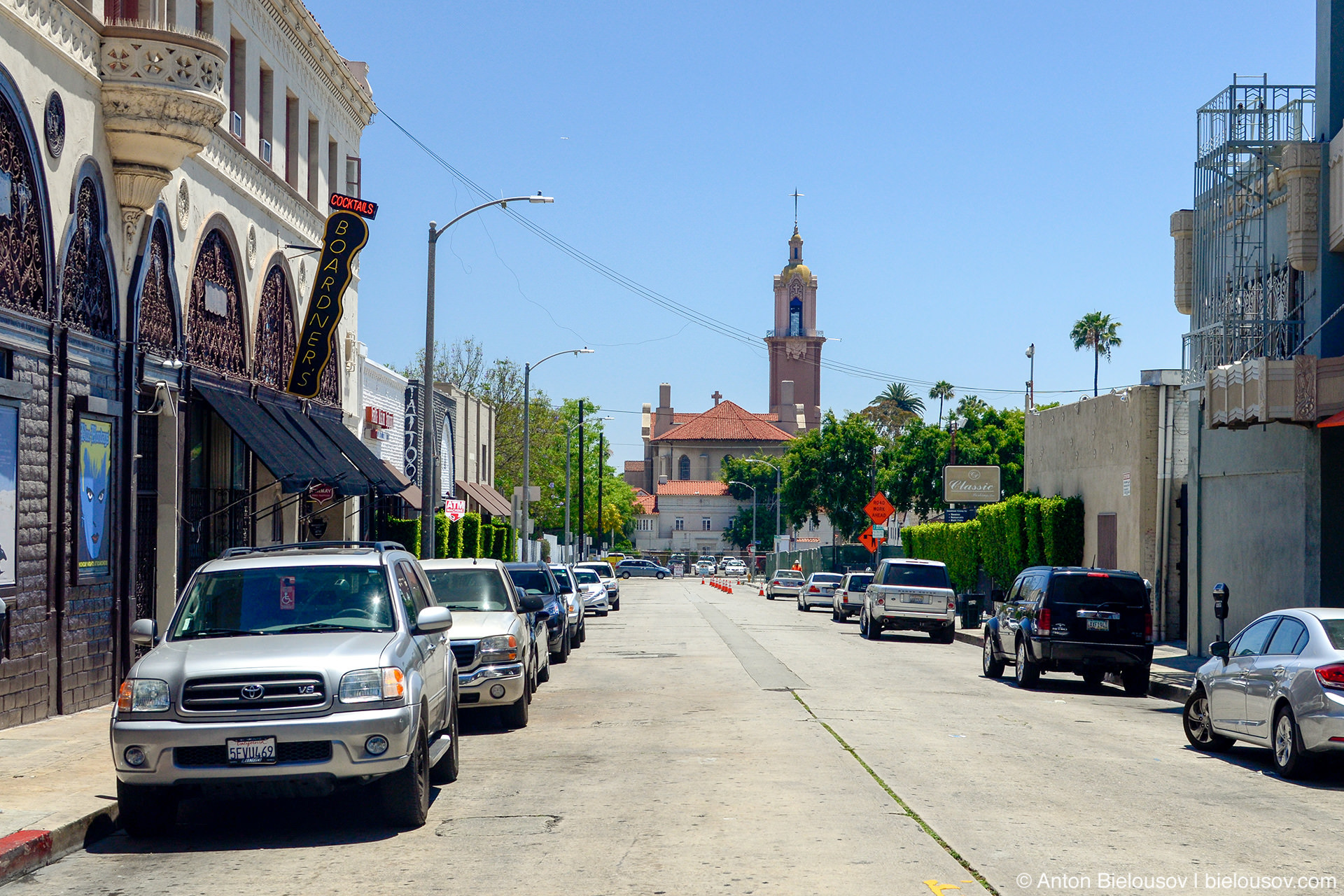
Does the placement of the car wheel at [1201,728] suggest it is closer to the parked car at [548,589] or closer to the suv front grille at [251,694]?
the suv front grille at [251,694]

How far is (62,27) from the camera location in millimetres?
15641

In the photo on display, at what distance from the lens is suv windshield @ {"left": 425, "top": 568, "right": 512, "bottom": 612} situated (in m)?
16.3

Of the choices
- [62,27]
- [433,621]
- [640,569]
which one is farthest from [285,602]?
[640,569]

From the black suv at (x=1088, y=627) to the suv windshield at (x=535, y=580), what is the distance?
7.75 meters

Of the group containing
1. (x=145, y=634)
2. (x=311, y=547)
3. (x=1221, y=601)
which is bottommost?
(x=1221, y=601)

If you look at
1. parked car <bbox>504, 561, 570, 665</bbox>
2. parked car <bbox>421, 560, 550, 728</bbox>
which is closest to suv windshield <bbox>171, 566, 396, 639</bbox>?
parked car <bbox>421, 560, 550, 728</bbox>

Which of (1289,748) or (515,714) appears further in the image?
(515,714)

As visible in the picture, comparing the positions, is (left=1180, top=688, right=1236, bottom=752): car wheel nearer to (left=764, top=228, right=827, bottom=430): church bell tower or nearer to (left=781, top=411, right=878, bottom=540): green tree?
(left=781, top=411, right=878, bottom=540): green tree

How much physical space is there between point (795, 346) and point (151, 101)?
129 m

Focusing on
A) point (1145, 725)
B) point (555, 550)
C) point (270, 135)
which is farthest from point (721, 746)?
point (555, 550)

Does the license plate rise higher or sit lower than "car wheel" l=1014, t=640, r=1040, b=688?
higher

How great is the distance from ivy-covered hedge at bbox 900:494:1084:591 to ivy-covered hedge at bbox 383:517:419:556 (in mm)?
15824

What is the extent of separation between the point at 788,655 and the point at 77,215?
15.2m

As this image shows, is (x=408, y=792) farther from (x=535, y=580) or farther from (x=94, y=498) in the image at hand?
(x=535, y=580)
